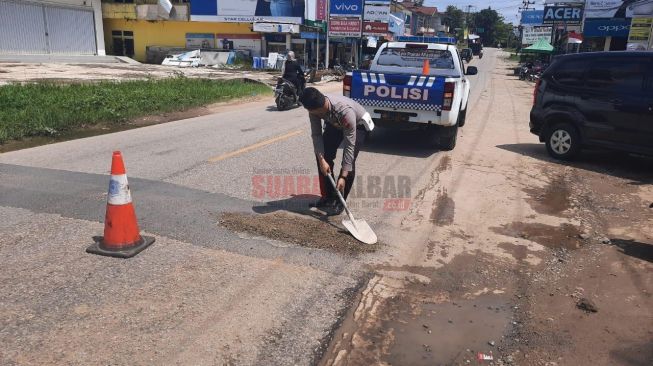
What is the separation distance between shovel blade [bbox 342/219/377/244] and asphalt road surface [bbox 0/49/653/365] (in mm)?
158

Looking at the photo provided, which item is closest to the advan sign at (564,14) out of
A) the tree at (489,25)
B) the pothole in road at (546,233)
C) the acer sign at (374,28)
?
the acer sign at (374,28)

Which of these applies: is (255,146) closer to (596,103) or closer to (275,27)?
(596,103)

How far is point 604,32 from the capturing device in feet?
114

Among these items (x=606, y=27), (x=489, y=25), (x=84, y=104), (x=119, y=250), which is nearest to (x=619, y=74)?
(x=119, y=250)

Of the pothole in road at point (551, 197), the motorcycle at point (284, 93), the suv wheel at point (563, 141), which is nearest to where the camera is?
the pothole in road at point (551, 197)

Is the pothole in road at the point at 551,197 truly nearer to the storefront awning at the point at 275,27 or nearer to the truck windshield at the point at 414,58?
the truck windshield at the point at 414,58

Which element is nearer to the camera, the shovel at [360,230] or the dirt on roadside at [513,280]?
the dirt on roadside at [513,280]

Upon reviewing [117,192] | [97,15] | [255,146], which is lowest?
[255,146]

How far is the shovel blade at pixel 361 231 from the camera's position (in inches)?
191

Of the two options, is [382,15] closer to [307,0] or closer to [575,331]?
[307,0]

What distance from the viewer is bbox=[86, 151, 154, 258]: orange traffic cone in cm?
432

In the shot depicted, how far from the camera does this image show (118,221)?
4.33m

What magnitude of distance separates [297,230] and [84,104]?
387 inches

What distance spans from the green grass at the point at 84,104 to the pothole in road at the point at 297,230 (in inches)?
254
